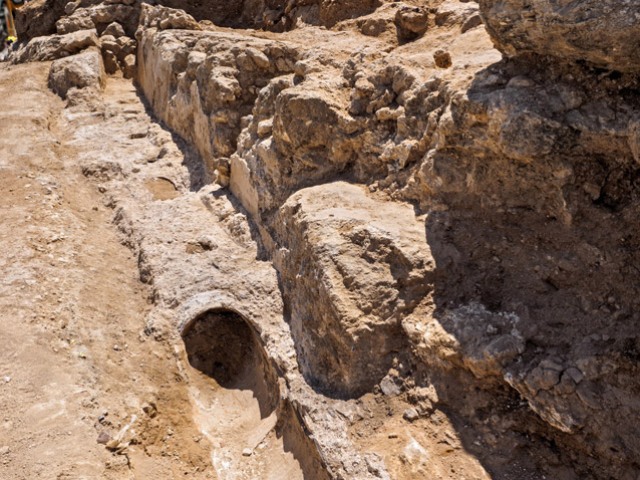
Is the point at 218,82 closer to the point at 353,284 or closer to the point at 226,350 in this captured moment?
the point at 226,350

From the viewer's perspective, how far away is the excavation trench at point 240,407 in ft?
16.5

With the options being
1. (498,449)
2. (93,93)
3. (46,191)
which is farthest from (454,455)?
(93,93)

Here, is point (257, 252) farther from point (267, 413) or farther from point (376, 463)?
point (376, 463)

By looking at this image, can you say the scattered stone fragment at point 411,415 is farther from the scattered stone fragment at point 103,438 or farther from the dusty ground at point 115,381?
the scattered stone fragment at point 103,438

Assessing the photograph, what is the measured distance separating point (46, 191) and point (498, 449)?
6072 millimetres

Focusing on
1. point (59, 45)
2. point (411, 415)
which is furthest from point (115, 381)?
point (59, 45)

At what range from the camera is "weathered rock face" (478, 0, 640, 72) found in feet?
11.9

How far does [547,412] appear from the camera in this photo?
151 inches

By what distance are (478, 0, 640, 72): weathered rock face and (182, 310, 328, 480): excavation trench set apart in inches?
127

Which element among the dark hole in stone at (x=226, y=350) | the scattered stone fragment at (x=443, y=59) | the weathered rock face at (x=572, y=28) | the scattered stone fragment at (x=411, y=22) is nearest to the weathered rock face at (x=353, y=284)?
the dark hole in stone at (x=226, y=350)

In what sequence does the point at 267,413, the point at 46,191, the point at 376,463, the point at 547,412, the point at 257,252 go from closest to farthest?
1. the point at 547,412
2. the point at 376,463
3. the point at 267,413
4. the point at 257,252
5. the point at 46,191

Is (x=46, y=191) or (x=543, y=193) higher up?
(x=543, y=193)

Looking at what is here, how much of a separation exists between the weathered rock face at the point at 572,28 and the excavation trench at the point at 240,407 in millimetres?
3226

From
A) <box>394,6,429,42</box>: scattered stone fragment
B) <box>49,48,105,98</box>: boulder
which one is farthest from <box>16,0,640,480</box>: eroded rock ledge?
<box>49,48,105,98</box>: boulder
